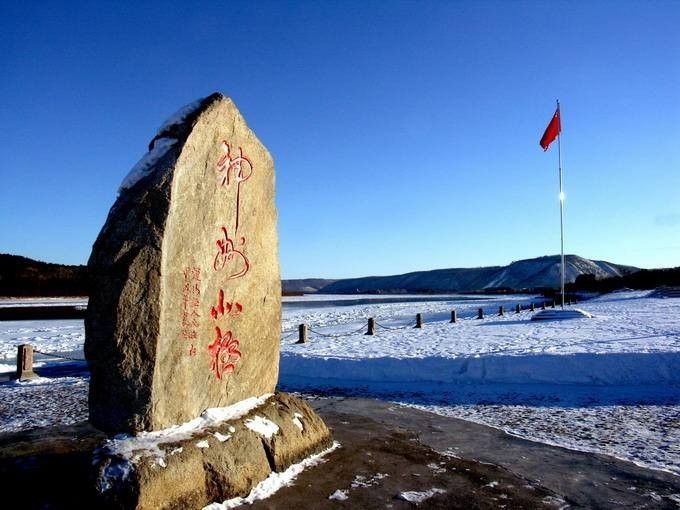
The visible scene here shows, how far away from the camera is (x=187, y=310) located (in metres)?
4.43

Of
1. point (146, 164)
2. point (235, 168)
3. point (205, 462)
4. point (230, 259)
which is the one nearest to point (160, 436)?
point (205, 462)

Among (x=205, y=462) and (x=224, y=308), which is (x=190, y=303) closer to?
(x=224, y=308)

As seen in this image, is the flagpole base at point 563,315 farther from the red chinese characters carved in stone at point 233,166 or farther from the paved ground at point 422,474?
the red chinese characters carved in stone at point 233,166

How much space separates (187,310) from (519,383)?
7561 mm

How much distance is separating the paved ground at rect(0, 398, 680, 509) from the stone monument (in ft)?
1.39

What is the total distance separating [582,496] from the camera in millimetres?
4281

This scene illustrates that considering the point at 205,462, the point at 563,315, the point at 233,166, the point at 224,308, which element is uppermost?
the point at 233,166

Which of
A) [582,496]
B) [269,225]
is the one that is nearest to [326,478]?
[582,496]

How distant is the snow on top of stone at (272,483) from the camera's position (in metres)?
4.10

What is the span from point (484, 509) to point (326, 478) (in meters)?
1.43

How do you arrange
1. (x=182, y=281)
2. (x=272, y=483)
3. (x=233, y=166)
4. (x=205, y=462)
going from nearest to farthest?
(x=205, y=462), (x=182, y=281), (x=272, y=483), (x=233, y=166)

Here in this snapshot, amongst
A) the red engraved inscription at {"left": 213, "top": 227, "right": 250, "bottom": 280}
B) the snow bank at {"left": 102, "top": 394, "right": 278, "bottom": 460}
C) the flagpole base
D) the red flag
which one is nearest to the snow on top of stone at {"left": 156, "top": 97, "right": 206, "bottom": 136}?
the red engraved inscription at {"left": 213, "top": 227, "right": 250, "bottom": 280}

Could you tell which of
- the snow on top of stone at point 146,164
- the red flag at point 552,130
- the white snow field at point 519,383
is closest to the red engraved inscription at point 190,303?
the snow on top of stone at point 146,164

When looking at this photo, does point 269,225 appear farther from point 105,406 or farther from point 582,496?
point 582,496
